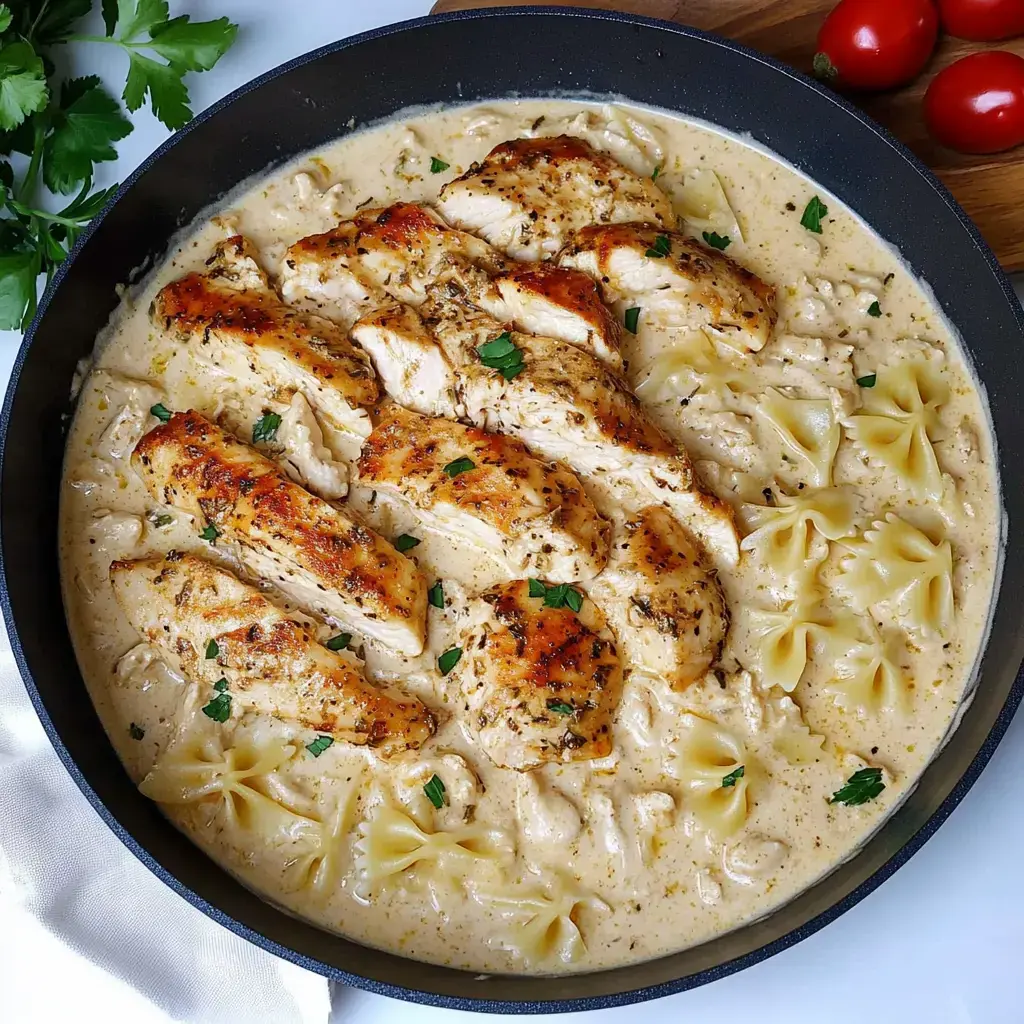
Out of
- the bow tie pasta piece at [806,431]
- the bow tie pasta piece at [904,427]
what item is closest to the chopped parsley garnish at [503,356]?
the bow tie pasta piece at [806,431]

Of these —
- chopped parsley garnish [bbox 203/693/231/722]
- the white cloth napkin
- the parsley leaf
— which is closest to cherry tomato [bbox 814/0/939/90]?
the parsley leaf

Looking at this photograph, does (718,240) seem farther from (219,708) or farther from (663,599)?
(219,708)

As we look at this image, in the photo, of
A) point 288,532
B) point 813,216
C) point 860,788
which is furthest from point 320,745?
point 813,216

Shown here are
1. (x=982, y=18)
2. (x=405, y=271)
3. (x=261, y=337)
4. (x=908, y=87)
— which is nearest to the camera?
(x=261, y=337)

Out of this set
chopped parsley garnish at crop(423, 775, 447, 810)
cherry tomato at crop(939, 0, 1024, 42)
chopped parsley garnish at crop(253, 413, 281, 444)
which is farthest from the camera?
cherry tomato at crop(939, 0, 1024, 42)

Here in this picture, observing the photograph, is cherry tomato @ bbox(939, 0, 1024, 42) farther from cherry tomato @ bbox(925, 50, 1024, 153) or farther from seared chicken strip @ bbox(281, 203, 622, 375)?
seared chicken strip @ bbox(281, 203, 622, 375)

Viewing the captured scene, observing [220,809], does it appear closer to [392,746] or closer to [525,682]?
[392,746]
